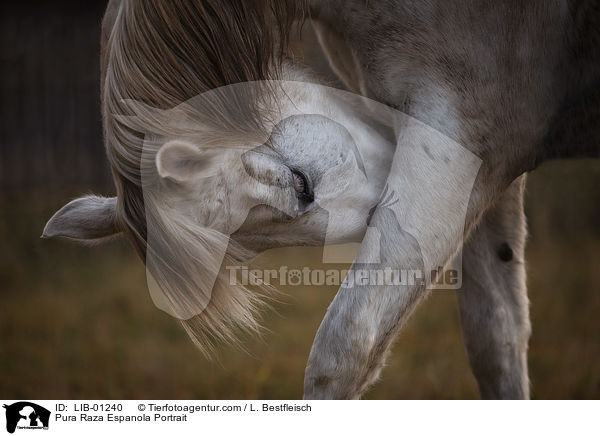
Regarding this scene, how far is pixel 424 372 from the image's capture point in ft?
7.12

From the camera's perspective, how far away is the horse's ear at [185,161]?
0.84m

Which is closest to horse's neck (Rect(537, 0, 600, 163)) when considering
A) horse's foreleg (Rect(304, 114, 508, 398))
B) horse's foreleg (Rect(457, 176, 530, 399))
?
horse's foreleg (Rect(304, 114, 508, 398))

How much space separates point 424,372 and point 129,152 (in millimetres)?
1565

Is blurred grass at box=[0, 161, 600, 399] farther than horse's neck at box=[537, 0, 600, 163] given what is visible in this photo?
Yes

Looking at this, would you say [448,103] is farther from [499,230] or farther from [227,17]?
[499,230]

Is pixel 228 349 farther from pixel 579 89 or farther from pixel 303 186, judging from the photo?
pixel 579 89
